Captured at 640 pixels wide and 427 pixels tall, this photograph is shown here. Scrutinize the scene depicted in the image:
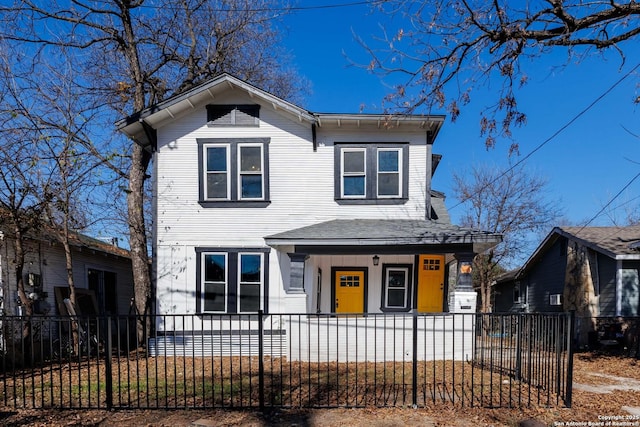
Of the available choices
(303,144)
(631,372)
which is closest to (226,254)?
(303,144)

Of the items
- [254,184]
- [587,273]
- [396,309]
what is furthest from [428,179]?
[587,273]

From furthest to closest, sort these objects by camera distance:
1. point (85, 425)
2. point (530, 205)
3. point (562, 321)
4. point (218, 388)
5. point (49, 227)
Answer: point (530, 205) → point (49, 227) → point (218, 388) → point (562, 321) → point (85, 425)

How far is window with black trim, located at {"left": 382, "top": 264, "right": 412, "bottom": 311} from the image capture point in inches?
468

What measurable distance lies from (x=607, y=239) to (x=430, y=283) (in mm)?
7729

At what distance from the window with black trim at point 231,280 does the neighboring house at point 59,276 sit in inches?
138

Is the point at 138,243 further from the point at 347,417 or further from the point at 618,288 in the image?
the point at 618,288

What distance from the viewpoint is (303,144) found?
1103cm

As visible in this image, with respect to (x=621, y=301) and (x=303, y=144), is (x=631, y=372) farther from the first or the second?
(x=303, y=144)

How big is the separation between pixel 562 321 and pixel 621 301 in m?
9.99

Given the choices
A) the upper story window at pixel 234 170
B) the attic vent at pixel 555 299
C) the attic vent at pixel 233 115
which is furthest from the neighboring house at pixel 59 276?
the attic vent at pixel 555 299

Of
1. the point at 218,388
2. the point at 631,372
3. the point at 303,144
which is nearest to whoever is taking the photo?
the point at 218,388

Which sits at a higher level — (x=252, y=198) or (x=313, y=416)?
(x=252, y=198)

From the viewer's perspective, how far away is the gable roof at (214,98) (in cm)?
1055

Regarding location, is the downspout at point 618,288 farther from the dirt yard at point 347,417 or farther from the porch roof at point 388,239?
the dirt yard at point 347,417
